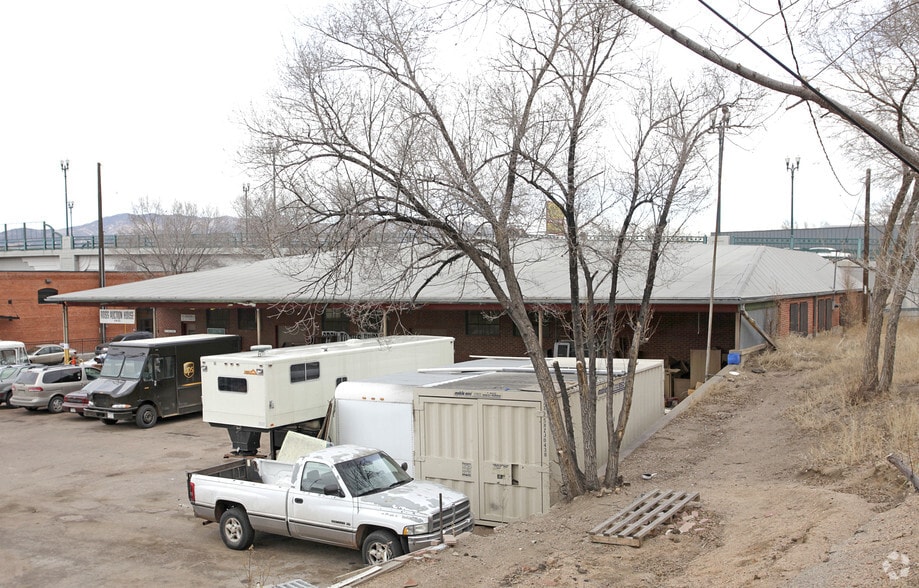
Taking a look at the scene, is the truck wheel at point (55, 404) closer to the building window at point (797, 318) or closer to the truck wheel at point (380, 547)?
the truck wheel at point (380, 547)

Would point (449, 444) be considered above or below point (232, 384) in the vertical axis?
below

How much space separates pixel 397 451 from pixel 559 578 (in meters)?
6.27

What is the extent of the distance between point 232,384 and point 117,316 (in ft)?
70.3

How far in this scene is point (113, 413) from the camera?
22.4m

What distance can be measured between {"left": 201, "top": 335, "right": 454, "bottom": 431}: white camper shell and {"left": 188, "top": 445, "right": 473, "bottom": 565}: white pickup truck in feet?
11.5

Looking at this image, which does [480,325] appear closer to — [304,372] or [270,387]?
[304,372]

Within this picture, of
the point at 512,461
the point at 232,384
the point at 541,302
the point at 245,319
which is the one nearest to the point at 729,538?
the point at 512,461

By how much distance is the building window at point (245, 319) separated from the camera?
117 feet

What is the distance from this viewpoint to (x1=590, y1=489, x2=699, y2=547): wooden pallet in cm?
871

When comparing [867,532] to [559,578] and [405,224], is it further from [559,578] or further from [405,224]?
[405,224]

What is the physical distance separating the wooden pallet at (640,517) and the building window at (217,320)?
96.4 ft

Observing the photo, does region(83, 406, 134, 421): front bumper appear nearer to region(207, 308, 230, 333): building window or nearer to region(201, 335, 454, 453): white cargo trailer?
region(201, 335, 454, 453): white cargo trailer

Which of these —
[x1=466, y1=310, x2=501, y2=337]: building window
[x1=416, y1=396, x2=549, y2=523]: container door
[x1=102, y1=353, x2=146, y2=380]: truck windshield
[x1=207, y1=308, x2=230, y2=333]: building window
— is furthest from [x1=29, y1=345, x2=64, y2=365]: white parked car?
[x1=416, y1=396, x2=549, y2=523]: container door

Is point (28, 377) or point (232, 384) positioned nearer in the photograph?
point (232, 384)
